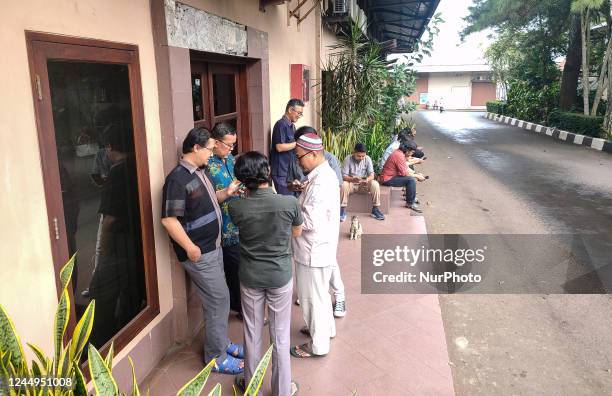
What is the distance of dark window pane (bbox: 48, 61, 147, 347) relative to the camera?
245 centimetres

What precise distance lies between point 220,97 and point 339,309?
229cm

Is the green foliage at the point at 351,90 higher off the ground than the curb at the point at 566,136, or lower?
higher

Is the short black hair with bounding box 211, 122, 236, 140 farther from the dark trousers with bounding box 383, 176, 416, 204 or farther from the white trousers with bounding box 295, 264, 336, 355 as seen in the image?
the dark trousers with bounding box 383, 176, 416, 204

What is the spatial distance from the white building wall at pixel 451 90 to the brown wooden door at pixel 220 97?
40.2 metres

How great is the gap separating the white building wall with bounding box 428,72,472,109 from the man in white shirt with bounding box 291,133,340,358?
4197 cm

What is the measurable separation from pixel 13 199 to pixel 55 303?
1.91 feet

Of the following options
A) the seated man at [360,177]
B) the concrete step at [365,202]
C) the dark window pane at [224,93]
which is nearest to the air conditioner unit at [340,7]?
the seated man at [360,177]

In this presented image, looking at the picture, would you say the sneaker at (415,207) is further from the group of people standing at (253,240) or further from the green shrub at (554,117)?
the green shrub at (554,117)

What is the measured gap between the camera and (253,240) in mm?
2756

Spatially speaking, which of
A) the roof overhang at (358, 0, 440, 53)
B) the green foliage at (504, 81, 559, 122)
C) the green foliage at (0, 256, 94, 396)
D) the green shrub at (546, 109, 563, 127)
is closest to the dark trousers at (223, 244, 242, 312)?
the green foliage at (0, 256, 94, 396)

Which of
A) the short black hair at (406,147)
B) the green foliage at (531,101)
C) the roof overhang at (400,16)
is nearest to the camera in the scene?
the short black hair at (406,147)

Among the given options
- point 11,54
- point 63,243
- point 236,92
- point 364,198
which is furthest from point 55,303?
point 364,198

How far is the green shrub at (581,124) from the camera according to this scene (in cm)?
1573

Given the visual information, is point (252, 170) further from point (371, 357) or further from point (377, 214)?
point (377, 214)
